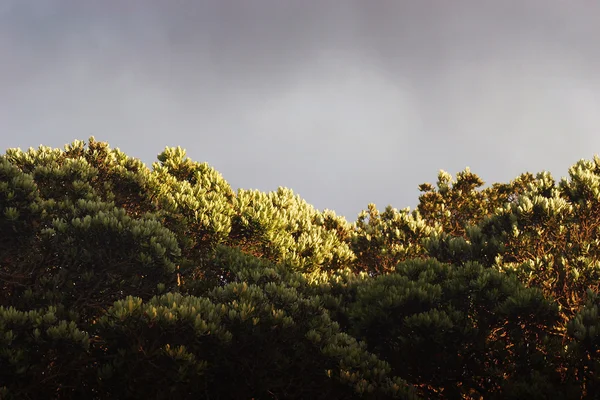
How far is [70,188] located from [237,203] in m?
5.02

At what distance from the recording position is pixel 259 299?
10000mm

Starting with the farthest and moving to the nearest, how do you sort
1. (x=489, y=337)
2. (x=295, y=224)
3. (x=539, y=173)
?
(x=295, y=224), (x=539, y=173), (x=489, y=337)

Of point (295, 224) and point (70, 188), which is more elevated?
point (295, 224)

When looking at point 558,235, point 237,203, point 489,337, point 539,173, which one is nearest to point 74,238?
point 237,203

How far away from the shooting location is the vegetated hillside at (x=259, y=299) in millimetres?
8492

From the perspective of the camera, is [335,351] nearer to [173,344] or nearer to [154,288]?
[173,344]

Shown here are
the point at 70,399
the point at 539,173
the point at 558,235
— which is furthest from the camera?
the point at 539,173

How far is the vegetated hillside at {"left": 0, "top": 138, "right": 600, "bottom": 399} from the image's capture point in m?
8.49

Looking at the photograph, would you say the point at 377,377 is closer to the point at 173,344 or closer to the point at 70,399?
the point at 173,344

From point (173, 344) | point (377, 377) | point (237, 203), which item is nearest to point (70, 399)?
point (173, 344)

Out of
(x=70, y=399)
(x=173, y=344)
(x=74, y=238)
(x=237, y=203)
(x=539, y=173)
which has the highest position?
(x=539, y=173)

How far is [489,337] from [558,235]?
13.2 ft

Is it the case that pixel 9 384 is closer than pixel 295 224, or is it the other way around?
pixel 9 384

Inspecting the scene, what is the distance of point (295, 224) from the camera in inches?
676
